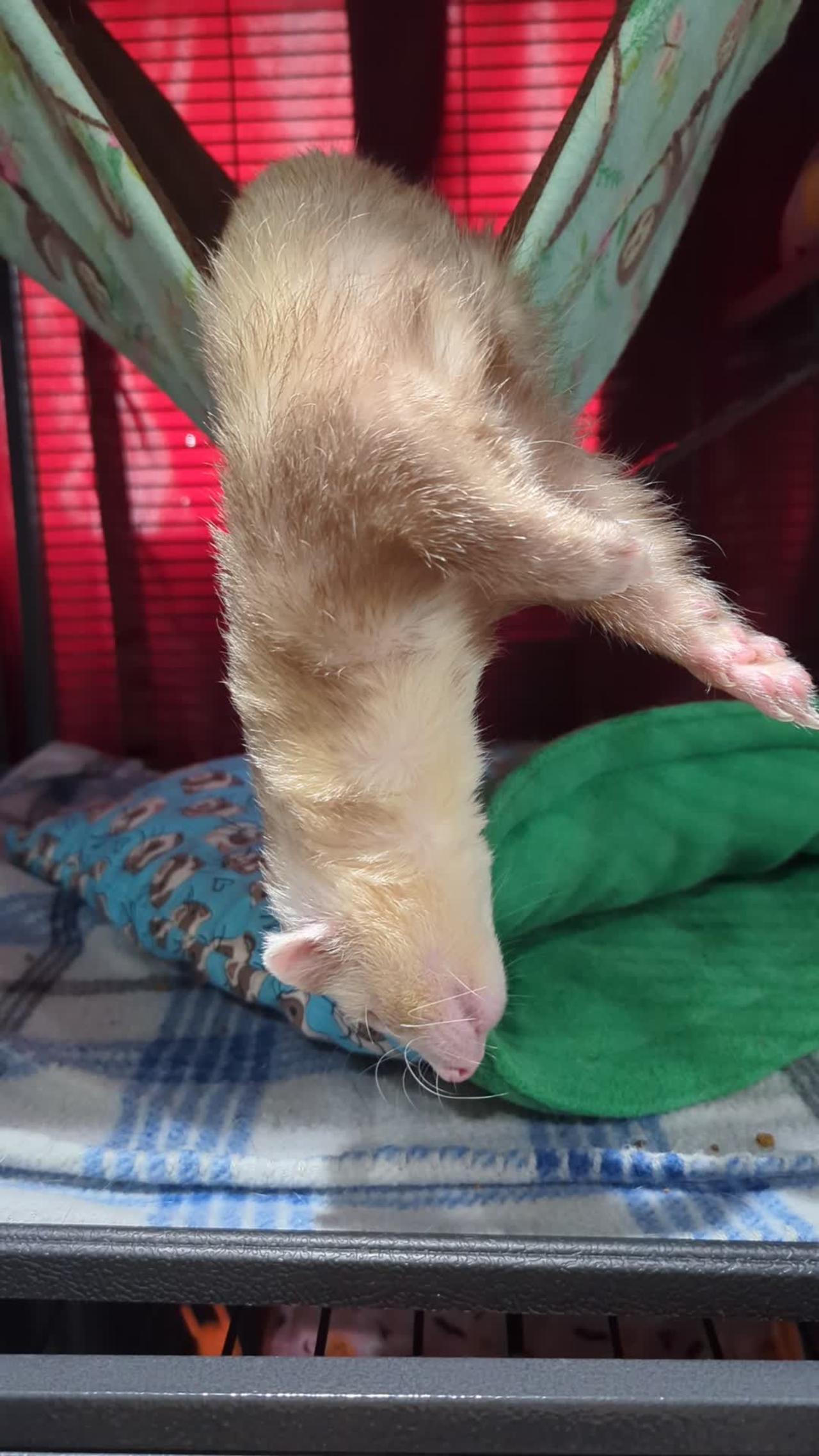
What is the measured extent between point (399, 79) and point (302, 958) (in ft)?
4.56

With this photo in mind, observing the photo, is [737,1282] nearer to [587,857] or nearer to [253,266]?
[587,857]

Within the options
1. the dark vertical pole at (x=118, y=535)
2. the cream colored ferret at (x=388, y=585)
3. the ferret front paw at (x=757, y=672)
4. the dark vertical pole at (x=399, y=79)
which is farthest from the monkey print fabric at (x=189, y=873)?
the dark vertical pole at (x=399, y=79)

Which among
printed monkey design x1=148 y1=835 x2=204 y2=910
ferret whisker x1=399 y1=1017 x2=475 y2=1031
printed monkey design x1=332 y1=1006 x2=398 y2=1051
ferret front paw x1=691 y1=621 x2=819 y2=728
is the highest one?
ferret front paw x1=691 y1=621 x2=819 y2=728

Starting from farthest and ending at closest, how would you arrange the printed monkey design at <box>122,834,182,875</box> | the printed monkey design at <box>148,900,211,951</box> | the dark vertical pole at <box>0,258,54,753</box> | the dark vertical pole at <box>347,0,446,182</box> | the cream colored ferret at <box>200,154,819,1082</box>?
1. the dark vertical pole at <box>0,258,54,753</box>
2. the dark vertical pole at <box>347,0,446,182</box>
3. the printed monkey design at <box>122,834,182,875</box>
4. the printed monkey design at <box>148,900,211,951</box>
5. the cream colored ferret at <box>200,154,819,1082</box>

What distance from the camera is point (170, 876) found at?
4.64ft

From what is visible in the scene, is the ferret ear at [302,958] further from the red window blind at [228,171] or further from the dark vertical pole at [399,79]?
the dark vertical pole at [399,79]

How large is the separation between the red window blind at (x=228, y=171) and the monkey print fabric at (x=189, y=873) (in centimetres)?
27

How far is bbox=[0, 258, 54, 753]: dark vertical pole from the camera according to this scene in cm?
186

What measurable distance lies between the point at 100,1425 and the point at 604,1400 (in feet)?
0.94

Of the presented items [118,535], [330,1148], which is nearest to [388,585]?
[330,1148]

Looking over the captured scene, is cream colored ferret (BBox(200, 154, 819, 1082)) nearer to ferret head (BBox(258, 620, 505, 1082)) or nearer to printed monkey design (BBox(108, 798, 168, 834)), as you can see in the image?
ferret head (BBox(258, 620, 505, 1082))

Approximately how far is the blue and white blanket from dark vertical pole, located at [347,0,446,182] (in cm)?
127

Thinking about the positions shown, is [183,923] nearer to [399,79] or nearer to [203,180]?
[203,180]

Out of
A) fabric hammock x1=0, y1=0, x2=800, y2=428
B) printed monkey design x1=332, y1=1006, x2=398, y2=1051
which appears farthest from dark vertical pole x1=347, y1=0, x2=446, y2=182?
printed monkey design x1=332, y1=1006, x2=398, y2=1051
